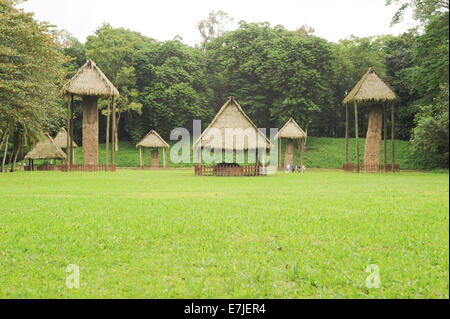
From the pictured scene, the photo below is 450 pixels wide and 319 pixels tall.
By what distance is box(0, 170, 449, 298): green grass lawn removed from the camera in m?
3.79

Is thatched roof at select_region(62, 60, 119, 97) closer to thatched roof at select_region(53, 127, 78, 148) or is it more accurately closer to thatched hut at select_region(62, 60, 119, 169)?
thatched hut at select_region(62, 60, 119, 169)

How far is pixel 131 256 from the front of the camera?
16.0 feet

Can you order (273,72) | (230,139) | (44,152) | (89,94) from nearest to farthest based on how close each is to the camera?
(230,139) → (89,94) → (44,152) → (273,72)

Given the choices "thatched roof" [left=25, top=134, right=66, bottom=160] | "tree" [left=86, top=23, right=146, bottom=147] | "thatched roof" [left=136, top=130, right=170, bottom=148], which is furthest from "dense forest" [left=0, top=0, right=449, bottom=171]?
"thatched roof" [left=136, top=130, right=170, bottom=148]

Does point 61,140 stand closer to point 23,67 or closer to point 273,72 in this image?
point 23,67

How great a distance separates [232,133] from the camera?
73.7 ft

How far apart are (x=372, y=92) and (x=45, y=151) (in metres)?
26.2

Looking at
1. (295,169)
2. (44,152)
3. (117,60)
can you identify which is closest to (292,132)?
(295,169)

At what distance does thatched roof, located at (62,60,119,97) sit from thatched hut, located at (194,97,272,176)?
7615 millimetres

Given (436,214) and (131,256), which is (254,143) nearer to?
(436,214)

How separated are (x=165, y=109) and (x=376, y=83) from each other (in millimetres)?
23759

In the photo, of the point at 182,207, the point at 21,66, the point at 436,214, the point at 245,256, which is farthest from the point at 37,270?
the point at 21,66

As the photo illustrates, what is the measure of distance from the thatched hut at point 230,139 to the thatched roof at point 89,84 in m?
7.61

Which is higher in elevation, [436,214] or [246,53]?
[246,53]
